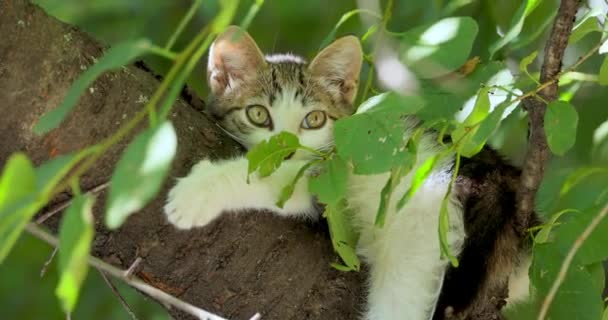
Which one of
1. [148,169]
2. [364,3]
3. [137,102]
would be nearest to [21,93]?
[137,102]

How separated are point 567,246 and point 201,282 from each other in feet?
2.32

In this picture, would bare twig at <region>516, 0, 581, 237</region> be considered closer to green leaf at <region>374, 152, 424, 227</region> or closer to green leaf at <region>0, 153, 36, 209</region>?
green leaf at <region>374, 152, 424, 227</region>

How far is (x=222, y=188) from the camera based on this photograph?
1.76 m

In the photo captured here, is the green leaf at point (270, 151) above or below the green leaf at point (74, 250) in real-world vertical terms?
below

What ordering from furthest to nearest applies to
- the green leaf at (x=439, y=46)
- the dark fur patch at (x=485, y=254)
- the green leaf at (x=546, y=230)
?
the dark fur patch at (x=485, y=254), the green leaf at (x=546, y=230), the green leaf at (x=439, y=46)

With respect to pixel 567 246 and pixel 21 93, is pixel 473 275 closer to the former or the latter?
pixel 567 246

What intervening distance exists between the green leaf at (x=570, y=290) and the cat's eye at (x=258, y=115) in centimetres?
107

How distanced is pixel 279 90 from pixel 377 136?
1.25 metres

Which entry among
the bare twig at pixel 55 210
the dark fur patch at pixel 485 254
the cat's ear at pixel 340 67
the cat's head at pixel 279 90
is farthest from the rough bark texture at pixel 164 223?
the cat's ear at pixel 340 67

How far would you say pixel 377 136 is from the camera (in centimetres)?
129

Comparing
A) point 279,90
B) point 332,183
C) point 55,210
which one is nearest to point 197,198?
point 55,210

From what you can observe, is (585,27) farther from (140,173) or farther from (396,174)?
(140,173)

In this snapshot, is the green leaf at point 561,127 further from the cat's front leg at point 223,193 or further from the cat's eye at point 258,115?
the cat's eye at point 258,115

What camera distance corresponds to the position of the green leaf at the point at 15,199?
0.85 metres
